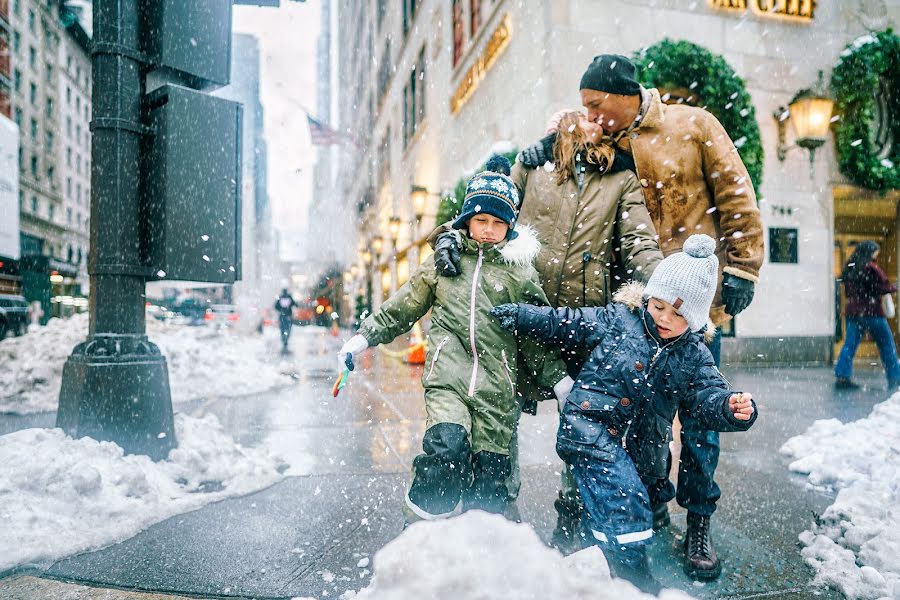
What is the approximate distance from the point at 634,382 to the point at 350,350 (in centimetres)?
115

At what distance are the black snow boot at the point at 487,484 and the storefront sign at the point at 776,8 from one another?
11656 millimetres

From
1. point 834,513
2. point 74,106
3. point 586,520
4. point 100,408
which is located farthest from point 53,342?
point 74,106

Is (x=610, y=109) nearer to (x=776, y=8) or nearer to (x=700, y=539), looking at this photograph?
(x=700, y=539)

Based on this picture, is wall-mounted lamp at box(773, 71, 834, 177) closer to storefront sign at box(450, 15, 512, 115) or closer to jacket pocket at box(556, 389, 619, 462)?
storefront sign at box(450, 15, 512, 115)

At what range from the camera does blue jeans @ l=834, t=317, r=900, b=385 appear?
711 cm

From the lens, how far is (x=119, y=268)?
360cm

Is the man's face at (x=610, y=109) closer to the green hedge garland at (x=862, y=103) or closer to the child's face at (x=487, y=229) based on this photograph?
the child's face at (x=487, y=229)

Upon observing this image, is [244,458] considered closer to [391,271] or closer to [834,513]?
[834,513]

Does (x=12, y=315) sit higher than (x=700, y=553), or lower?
higher

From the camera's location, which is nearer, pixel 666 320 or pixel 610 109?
pixel 666 320

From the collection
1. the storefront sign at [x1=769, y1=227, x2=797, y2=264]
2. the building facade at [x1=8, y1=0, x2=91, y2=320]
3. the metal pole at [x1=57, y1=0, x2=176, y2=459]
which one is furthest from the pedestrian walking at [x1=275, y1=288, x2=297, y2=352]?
the building facade at [x1=8, y1=0, x2=91, y2=320]

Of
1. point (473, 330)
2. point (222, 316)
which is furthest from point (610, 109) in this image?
point (222, 316)

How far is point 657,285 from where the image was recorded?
2.29 metres

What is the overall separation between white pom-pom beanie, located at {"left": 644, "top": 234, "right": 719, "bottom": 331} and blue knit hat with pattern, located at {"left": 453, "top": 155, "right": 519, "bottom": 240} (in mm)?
679
